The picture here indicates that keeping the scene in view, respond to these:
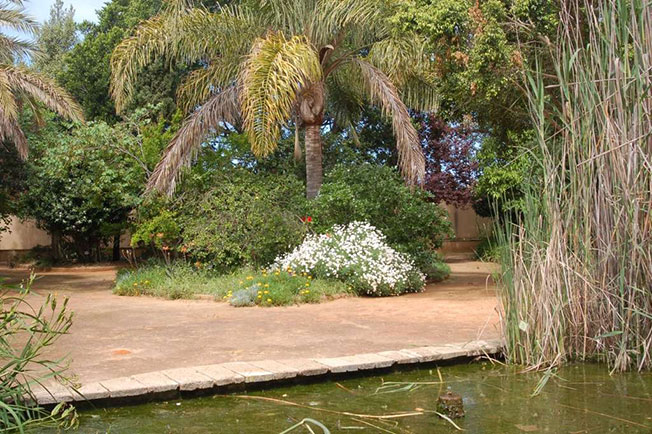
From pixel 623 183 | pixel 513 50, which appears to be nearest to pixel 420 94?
pixel 513 50

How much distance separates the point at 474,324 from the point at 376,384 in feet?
9.01

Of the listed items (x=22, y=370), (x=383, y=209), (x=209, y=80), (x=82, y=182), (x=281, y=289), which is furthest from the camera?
(x=209, y=80)

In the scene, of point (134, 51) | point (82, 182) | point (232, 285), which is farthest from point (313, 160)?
point (82, 182)

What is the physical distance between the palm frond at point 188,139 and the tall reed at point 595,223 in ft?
25.1

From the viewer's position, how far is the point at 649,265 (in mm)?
4156

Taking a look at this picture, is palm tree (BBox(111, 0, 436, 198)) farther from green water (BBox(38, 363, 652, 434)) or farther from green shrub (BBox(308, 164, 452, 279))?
green water (BBox(38, 363, 652, 434))

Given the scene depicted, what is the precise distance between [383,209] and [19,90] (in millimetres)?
7532

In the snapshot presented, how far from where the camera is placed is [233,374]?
13.3 ft

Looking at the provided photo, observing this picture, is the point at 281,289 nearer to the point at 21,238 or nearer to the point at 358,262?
the point at 358,262

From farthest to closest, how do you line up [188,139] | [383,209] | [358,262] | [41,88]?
1. [41,88]
2. [383,209]
3. [188,139]
4. [358,262]

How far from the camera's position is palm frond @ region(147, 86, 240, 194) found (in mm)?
11164

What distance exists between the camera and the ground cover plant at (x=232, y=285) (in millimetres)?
8938

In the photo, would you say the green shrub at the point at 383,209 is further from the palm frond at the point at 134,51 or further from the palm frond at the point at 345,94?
the palm frond at the point at 134,51

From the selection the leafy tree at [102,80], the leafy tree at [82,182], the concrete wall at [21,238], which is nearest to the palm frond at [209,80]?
the leafy tree at [82,182]
